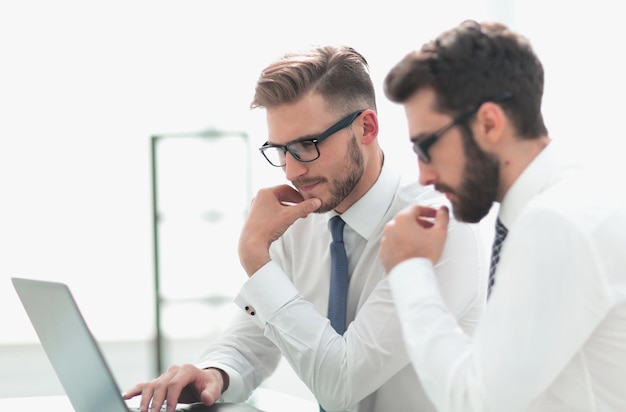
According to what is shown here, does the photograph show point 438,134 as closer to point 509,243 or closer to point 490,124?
point 490,124

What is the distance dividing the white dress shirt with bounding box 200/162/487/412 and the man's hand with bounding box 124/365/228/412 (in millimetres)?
97

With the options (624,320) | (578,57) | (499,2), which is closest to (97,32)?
(499,2)

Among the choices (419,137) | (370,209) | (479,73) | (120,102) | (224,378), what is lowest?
(224,378)

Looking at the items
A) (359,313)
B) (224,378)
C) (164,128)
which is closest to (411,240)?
(359,313)

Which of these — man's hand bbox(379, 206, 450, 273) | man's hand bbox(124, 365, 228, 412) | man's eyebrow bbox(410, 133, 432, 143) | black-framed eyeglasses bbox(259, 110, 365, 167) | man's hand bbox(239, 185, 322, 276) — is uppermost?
man's eyebrow bbox(410, 133, 432, 143)

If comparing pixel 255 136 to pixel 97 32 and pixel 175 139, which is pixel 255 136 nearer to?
pixel 175 139

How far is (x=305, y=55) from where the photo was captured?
217 cm

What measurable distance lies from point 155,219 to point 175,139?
1.26 feet

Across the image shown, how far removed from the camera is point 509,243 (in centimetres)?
142

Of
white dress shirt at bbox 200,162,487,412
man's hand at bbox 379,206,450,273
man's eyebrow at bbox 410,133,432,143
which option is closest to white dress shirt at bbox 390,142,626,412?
man's hand at bbox 379,206,450,273

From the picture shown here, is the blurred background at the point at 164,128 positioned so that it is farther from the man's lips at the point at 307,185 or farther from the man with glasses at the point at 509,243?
the man with glasses at the point at 509,243

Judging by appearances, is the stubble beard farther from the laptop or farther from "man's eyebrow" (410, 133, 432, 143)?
the laptop

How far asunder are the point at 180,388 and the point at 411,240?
0.64m

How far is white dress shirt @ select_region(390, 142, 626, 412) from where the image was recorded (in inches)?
53.4
